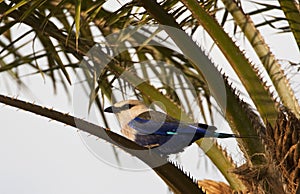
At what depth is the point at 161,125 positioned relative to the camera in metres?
2.80

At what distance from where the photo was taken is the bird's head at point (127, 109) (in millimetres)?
2895

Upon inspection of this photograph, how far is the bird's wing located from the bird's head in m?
0.02

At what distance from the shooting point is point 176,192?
2.41m

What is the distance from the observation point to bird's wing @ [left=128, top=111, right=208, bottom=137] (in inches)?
108

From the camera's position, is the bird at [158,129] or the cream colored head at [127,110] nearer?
the bird at [158,129]

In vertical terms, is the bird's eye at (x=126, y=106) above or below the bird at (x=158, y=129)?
above

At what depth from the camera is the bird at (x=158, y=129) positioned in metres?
2.75

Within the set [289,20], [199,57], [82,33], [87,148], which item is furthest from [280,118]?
[82,33]

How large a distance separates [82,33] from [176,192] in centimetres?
179

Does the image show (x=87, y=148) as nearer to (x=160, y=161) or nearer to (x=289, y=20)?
(x=160, y=161)

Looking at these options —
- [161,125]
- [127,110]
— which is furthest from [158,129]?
[127,110]

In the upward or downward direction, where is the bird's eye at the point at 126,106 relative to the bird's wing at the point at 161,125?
upward

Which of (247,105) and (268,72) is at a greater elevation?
(268,72)

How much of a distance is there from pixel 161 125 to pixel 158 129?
3 centimetres
